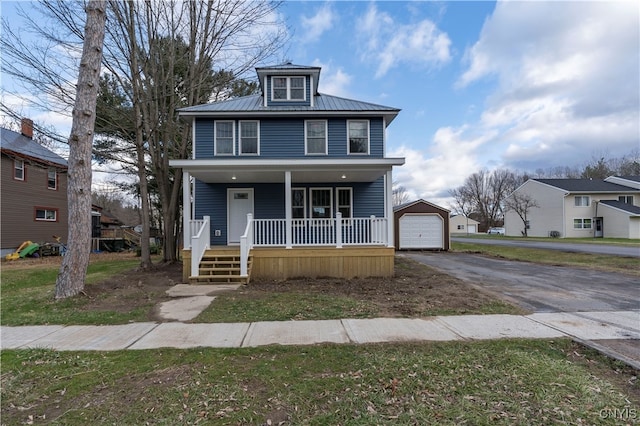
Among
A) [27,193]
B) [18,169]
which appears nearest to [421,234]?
[27,193]

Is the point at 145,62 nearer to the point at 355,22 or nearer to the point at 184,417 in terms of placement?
the point at 355,22

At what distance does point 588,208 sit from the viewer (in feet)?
112

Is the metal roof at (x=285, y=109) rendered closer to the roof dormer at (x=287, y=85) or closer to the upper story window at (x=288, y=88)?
the roof dormer at (x=287, y=85)

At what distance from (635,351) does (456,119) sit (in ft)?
54.2

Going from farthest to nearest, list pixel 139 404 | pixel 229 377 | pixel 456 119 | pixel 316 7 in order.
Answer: pixel 456 119, pixel 316 7, pixel 229 377, pixel 139 404

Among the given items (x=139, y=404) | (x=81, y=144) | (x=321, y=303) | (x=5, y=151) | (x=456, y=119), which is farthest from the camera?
(x=456, y=119)

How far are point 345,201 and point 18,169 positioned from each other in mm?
19326

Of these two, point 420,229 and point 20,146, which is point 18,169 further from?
point 420,229

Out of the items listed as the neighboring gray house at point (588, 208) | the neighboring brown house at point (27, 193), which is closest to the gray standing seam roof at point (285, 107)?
the neighboring brown house at point (27, 193)

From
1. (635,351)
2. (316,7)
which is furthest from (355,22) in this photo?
(635,351)

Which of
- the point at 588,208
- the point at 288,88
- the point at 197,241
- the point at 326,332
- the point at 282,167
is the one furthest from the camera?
Answer: the point at 588,208

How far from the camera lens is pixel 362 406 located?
288cm

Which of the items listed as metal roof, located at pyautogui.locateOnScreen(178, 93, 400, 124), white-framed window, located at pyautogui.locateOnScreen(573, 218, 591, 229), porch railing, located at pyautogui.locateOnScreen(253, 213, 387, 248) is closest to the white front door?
porch railing, located at pyautogui.locateOnScreen(253, 213, 387, 248)

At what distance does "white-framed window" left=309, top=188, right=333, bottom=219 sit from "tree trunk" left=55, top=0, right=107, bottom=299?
7.19 m
